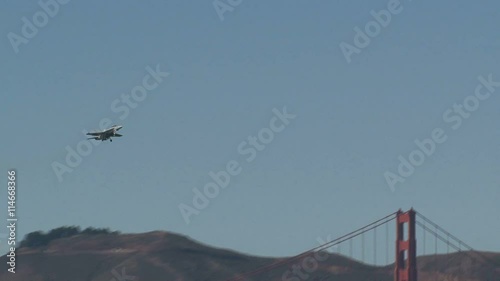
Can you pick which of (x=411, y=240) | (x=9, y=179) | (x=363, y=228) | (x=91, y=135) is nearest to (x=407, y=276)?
(x=411, y=240)

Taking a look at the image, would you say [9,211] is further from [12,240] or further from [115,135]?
[115,135]

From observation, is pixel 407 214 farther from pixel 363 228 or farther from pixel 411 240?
pixel 363 228

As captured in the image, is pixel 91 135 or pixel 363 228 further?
pixel 363 228

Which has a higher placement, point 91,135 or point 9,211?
point 91,135

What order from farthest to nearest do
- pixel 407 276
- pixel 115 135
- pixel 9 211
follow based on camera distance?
pixel 407 276 < pixel 115 135 < pixel 9 211

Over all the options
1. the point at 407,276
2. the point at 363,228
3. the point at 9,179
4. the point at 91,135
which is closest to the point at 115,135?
the point at 91,135

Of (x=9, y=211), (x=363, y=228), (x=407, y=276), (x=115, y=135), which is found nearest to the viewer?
(x=9, y=211)
